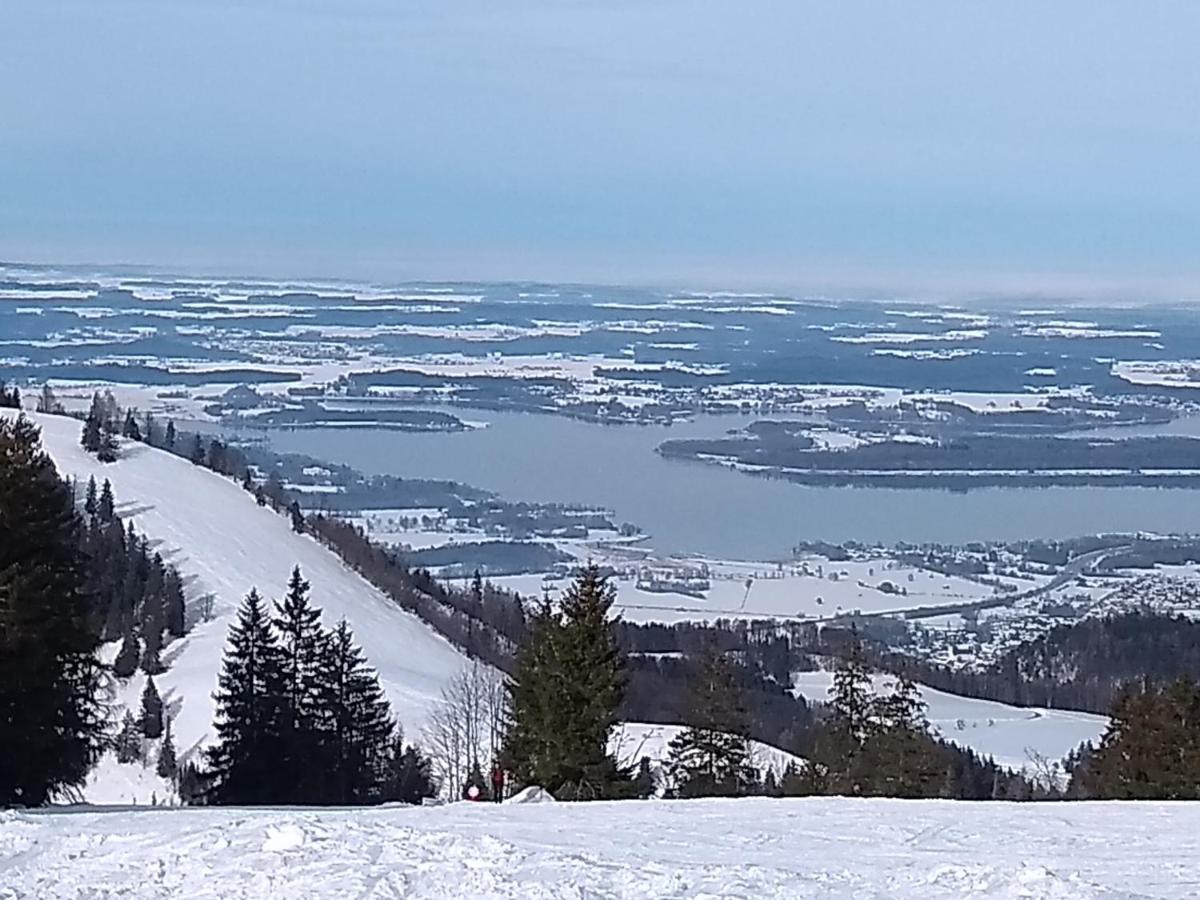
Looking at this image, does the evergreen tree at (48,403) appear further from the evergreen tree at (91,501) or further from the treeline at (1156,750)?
the treeline at (1156,750)

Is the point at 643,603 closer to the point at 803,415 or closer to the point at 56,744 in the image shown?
the point at 56,744

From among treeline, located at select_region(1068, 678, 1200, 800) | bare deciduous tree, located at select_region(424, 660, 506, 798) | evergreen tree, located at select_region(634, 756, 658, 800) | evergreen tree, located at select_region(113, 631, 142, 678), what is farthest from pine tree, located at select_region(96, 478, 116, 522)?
treeline, located at select_region(1068, 678, 1200, 800)

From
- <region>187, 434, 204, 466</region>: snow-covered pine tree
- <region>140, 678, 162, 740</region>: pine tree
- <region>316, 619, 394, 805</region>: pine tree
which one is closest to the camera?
<region>316, 619, 394, 805</region>: pine tree

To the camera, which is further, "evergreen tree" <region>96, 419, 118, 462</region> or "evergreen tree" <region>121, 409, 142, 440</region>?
"evergreen tree" <region>121, 409, 142, 440</region>

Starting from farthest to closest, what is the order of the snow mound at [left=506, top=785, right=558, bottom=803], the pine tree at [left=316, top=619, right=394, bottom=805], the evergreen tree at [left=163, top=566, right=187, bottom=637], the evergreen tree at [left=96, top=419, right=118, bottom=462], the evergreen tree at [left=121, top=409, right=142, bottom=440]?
the evergreen tree at [left=121, top=409, right=142, bottom=440] < the evergreen tree at [left=96, top=419, right=118, bottom=462] < the evergreen tree at [left=163, top=566, right=187, bottom=637] < the pine tree at [left=316, top=619, right=394, bottom=805] < the snow mound at [left=506, top=785, right=558, bottom=803]

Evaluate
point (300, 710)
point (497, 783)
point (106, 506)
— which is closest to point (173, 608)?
point (106, 506)

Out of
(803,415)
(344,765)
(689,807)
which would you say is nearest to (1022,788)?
(344,765)

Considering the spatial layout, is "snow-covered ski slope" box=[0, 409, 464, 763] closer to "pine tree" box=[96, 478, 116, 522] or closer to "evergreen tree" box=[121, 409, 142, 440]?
"pine tree" box=[96, 478, 116, 522]
